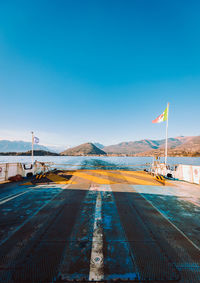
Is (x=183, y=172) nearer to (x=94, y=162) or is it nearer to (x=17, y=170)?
(x=17, y=170)

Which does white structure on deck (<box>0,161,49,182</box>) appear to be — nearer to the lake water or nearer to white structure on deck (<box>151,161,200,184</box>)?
the lake water

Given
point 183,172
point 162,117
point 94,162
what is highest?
point 162,117

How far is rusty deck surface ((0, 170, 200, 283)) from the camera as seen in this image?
2.46 m

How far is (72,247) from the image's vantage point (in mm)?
3146

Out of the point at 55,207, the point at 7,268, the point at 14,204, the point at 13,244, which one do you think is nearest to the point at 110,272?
the point at 7,268

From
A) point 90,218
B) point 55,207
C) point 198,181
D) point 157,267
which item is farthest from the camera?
point 198,181

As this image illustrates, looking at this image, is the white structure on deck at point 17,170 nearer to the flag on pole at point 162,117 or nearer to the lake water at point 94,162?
the lake water at point 94,162

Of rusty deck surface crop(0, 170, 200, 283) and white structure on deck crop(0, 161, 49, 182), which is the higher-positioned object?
white structure on deck crop(0, 161, 49, 182)

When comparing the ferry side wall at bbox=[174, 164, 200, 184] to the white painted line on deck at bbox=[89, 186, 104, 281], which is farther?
the ferry side wall at bbox=[174, 164, 200, 184]

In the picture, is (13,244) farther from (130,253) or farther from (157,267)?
(157,267)

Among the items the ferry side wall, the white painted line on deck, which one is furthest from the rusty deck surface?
the ferry side wall

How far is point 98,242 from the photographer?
3.35 meters

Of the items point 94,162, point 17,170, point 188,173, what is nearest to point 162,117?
point 188,173

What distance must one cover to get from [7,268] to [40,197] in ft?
15.6
